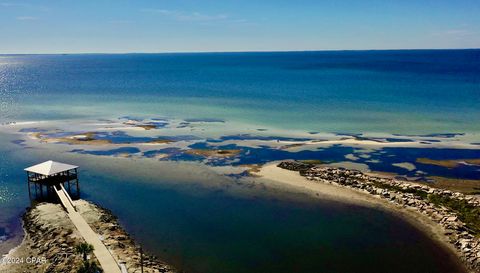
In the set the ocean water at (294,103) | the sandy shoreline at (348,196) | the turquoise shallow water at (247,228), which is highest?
the ocean water at (294,103)

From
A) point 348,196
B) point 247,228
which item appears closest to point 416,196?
point 348,196

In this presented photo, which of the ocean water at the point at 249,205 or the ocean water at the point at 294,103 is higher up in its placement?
the ocean water at the point at 294,103

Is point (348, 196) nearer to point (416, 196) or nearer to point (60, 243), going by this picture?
point (416, 196)

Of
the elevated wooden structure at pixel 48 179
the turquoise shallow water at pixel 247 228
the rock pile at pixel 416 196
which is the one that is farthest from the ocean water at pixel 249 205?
the rock pile at pixel 416 196

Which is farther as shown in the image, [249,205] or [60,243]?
[249,205]

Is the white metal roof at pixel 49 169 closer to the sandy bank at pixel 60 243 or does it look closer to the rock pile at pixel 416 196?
the sandy bank at pixel 60 243

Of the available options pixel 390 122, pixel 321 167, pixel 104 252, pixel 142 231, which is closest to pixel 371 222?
pixel 321 167

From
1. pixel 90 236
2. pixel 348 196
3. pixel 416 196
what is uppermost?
pixel 416 196

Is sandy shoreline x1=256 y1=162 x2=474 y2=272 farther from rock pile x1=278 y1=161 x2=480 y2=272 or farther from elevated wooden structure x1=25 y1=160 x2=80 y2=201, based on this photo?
elevated wooden structure x1=25 y1=160 x2=80 y2=201
